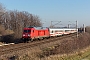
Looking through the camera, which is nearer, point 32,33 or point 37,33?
point 32,33

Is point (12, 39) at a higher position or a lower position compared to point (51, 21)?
lower

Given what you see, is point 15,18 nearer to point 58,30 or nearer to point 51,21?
point 51,21

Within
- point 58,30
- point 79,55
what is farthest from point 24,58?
point 58,30

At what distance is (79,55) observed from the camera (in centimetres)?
1878

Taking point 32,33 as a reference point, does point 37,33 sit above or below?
below

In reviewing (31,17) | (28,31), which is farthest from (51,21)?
(31,17)

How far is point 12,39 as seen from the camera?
49.7 metres

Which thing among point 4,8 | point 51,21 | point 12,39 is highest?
point 4,8

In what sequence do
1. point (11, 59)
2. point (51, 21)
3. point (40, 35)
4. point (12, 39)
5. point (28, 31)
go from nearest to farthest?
point (11, 59), point (28, 31), point (40, 35), point (12, 39), point (51, 21)

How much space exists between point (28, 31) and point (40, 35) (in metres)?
5.10

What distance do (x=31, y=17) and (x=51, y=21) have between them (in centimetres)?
3434

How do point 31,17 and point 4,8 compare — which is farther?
point 31,17

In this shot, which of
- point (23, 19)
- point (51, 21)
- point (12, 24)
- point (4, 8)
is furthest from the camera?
point (23, 19)

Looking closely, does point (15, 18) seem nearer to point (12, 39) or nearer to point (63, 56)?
point (12, 39)
